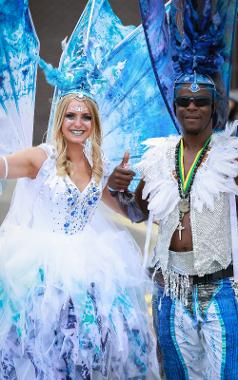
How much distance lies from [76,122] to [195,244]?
1055 mm

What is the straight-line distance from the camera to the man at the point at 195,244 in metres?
3.56

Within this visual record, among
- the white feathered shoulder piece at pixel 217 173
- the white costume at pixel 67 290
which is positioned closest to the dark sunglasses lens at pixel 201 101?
the white feathered shoulder piece at pixel 217 173

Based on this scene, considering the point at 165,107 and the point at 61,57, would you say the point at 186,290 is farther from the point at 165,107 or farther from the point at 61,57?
the point at 61,57

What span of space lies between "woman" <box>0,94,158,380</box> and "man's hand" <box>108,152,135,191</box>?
215 mm

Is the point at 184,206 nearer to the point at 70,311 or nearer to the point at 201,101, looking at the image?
the point at 201,101

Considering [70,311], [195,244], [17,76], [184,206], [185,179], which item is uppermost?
[17,76]

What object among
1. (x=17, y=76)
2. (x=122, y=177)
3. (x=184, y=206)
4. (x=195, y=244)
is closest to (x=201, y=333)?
(x=195, y=244)

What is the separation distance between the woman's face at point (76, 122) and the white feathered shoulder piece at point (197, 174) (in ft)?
1.46

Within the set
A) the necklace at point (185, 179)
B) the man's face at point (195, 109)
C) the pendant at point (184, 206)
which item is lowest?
the pendant at point (184, 206)

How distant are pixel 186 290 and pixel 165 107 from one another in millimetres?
1274

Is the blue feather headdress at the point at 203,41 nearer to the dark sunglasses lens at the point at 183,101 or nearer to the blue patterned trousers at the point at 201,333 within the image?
the dark sunglasses lens at the point at 183,101

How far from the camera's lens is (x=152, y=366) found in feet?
13.2

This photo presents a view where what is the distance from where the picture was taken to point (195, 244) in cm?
359

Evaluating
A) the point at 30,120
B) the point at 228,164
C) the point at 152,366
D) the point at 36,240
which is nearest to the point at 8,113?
the point at 30,120
